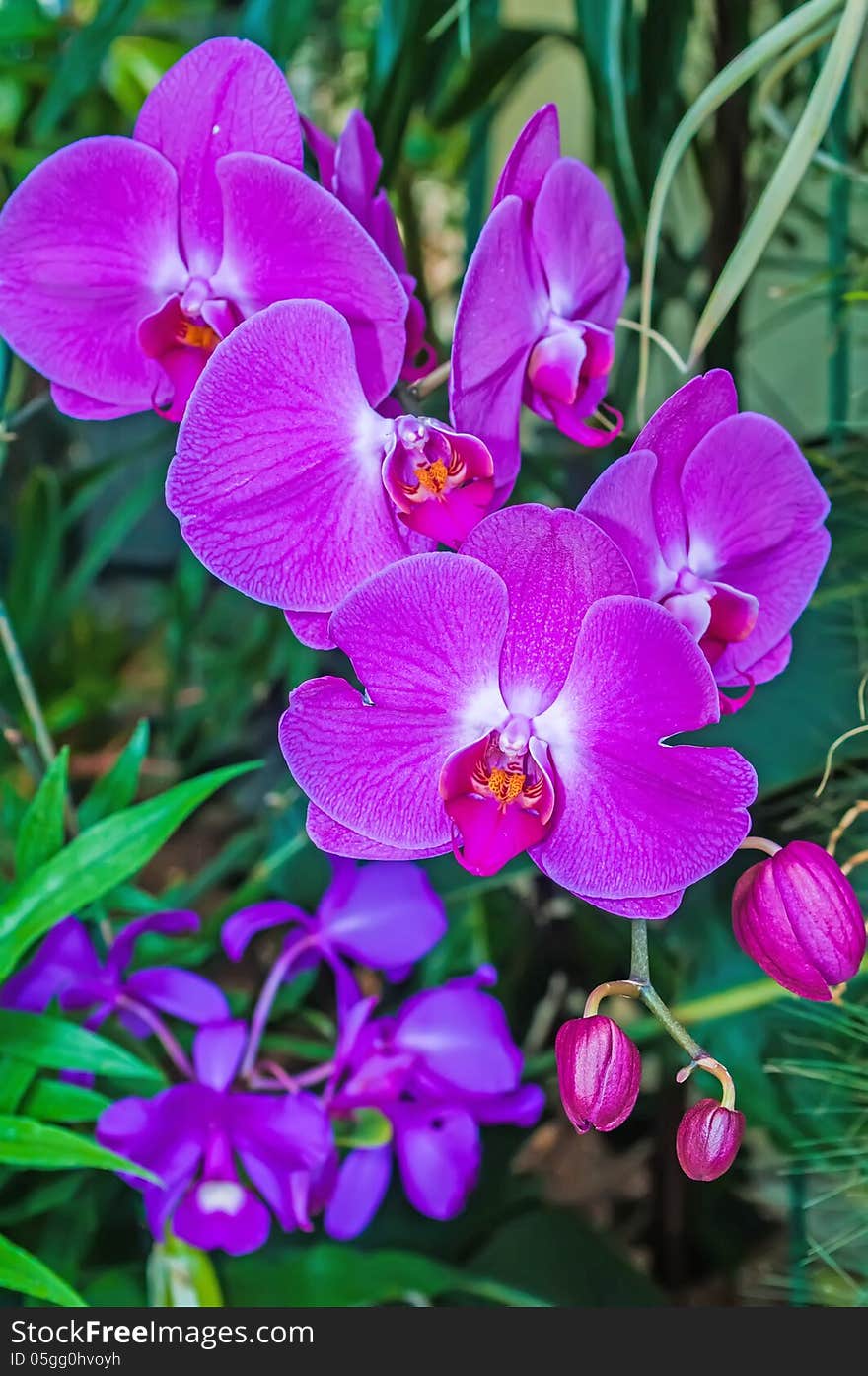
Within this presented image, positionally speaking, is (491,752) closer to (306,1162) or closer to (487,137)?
(306,1162)

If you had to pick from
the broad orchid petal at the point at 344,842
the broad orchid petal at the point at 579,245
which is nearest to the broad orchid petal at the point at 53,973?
the broad orchid petal at the point at 344,842

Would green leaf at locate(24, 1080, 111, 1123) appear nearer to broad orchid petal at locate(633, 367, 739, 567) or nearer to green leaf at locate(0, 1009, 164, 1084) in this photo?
green leaf at locate(0, 1009, 164, 1084)

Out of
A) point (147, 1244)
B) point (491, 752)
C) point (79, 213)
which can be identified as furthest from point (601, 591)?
point (147, 1244)

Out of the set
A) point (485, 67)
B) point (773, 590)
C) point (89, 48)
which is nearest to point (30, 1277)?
point (773, 590)

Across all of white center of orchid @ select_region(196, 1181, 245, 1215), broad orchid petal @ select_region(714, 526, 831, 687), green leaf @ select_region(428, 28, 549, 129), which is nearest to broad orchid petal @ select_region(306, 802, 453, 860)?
broad orchid petal @ select_region(714, 526, 831, 687)

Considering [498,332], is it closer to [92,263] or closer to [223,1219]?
[92,263]

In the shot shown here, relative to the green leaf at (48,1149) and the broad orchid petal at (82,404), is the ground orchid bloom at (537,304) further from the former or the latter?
the green leaf at (48,1149)

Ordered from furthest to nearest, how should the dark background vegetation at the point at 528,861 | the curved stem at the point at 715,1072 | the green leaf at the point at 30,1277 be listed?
the dark background vegetation at the point at 528,861, the green leaf at the point at 30,1277, the curved stem at the point at 715,1072
